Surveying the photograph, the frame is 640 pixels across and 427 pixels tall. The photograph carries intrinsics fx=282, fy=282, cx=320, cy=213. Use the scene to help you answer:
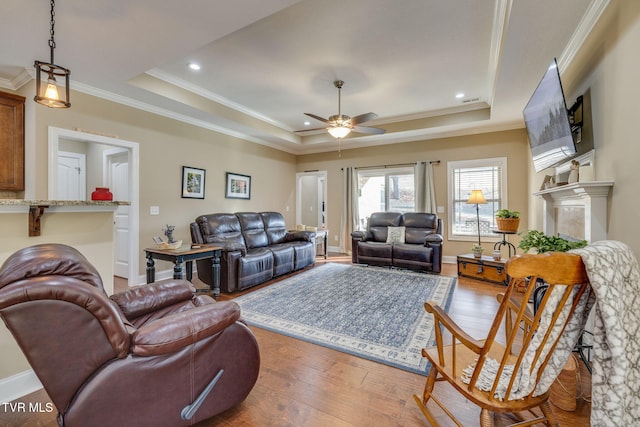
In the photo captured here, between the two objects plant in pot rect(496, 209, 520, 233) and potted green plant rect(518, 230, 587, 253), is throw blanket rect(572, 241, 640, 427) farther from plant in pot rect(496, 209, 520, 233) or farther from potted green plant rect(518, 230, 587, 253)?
plant in pot rect(496, 209, 520, 233)

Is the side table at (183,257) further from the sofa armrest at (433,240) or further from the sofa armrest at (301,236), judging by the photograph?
the sofa armrest at (433,240)

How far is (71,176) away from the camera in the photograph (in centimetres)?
512

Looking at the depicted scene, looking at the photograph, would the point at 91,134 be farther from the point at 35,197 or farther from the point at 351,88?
the point at 351,88

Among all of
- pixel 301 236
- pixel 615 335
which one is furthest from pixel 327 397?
pixel 301 236

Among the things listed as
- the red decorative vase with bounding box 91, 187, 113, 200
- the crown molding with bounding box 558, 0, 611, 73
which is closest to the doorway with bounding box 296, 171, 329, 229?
the red decorative vase with bounding box 91, 187, 113, 200

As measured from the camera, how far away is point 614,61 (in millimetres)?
1936

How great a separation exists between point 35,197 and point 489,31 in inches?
206

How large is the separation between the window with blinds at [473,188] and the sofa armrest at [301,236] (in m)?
2.89

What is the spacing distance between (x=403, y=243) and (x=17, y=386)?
4911mm

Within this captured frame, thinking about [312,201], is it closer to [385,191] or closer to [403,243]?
[385,191]

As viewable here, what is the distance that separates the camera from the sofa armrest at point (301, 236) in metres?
5.27

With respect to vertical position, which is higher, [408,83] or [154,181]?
[408,83]

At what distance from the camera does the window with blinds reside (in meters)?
5.40

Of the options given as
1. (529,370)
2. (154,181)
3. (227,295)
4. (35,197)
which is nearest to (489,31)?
(529,370)
